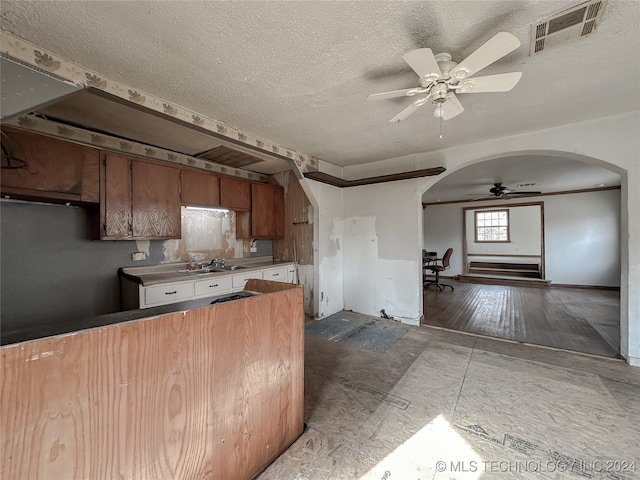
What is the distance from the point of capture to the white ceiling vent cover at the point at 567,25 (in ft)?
4.58

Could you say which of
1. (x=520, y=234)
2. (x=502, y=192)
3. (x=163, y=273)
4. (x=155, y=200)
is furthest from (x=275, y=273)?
(x=520, y=234)

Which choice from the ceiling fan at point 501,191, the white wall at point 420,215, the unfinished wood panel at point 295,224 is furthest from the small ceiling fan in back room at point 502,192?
the unfinished wood panel at point 295,224

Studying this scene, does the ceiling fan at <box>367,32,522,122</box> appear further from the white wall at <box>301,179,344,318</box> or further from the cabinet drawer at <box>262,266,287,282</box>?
the cabinet drawer at <box>262,266,287,282</box>

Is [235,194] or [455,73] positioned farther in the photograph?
[235,194]

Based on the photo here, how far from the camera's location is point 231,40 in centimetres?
160

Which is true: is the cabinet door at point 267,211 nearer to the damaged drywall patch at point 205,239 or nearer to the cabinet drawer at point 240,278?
the damaged drywall patch at point 205,239

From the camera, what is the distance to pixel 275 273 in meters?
4.10

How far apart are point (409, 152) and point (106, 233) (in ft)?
12.8

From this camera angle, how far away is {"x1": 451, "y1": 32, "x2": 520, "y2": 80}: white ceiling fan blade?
1.29 metres

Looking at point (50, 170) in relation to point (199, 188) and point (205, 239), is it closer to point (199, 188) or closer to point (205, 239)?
point (199, 188)

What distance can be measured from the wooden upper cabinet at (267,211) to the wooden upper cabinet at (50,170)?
78.8 inches

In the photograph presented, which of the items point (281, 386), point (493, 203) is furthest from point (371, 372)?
point (493, 203)

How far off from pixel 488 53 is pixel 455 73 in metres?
0.21

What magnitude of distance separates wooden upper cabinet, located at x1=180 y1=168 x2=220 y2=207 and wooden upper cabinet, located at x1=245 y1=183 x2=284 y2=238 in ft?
2.14
